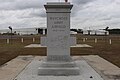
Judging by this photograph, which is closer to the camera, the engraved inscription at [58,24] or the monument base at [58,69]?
the monument base at [58,69]

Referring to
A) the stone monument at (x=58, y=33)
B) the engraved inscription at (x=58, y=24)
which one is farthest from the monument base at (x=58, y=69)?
the engraved inscription at (x=58, y=24)

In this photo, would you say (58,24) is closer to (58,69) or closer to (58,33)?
(58,33)

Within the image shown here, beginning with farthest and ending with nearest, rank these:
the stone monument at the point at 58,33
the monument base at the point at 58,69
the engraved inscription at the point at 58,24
Result: the engraved inscription at the point at 58,24 → the stone monument at the point at 58,33 → the monument base at the point at 58,69

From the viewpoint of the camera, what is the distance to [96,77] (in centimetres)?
1033

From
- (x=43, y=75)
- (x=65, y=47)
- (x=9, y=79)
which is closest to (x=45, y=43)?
(x=65, y=47)

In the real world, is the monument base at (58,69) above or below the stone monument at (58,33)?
below

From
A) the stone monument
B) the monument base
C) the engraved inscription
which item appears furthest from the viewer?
the engraved inscription

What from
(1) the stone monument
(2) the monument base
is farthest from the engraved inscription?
(2) the monument base

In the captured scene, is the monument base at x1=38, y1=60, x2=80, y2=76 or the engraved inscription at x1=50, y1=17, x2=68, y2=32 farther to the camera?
the engraved inscription at x1=50, y1=17, x2=68, y2=32

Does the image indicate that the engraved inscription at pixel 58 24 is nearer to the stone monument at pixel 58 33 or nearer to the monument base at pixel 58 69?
the stone monument at pixel 58 33

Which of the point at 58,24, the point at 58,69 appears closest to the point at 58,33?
the point at 58,24

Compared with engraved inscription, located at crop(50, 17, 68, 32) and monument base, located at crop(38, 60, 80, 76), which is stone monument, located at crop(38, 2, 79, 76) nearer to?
engraved inscription, located at crop(50, 17, 68, 32)

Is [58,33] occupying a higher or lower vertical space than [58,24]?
lower

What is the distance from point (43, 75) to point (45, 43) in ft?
5.14
